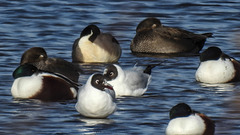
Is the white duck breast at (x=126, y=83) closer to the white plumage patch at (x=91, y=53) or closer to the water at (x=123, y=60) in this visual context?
the water at (x=123, y=60)

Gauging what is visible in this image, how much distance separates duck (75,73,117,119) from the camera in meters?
8.28

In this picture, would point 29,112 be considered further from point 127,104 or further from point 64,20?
point 64,20

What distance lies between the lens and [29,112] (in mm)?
8906

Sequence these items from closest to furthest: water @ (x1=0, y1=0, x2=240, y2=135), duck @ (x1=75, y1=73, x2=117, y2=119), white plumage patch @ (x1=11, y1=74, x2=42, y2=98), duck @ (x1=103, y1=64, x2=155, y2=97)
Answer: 1. water @ (x1=0, y1=0, x2=240, y2=135)
2. duck @ (x1=75, y1=73, x2=117, y2=119)
3. white plumage patch @ (x1=11, y1=74, x2=42, y2=98)
4. duck @ (x1=103, y1=64, x2=155, y2=97)

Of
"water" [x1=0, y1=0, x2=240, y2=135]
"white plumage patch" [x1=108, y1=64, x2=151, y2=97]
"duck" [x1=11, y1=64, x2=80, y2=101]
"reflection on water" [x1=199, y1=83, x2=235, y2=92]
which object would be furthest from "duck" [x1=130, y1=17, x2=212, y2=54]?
"duck" [x1=11, y1=64, x2=80, y2=101]

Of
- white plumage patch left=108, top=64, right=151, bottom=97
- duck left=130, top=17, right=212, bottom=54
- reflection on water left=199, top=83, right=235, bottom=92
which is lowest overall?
duck left=130, top=17, right=212, bottom=54

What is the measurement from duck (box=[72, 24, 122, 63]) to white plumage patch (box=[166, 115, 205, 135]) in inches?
238

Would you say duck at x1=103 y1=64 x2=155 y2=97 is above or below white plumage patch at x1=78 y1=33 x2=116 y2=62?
above

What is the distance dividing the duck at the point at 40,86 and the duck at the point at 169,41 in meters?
5.03

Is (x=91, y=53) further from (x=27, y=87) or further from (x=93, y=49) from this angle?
(x=27, y=87)

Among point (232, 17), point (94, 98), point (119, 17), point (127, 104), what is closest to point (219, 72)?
point (127, 104)

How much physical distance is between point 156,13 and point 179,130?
36.9 ft

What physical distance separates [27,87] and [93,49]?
395cm

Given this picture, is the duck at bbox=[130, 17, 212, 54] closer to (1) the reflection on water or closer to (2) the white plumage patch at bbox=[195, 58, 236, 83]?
(2) the white plumage patch at bbox=[195, 58, 236, 83]
